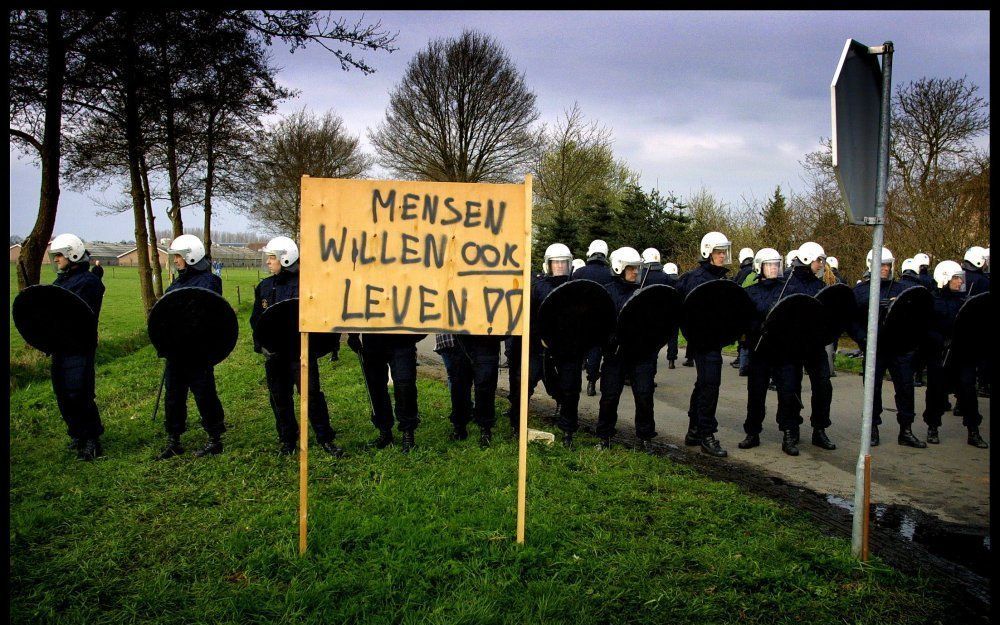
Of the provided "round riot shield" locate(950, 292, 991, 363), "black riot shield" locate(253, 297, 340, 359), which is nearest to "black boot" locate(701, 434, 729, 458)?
"round riot shield" locate(950, 292, 991, 363)

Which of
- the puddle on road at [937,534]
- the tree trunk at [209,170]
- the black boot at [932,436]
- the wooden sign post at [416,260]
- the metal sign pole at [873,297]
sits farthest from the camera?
the tree trunk at [209,170]

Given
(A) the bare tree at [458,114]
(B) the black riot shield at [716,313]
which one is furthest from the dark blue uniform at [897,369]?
(A) the bare tree at [458,114]

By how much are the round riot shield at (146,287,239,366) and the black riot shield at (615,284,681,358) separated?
11.5 ft

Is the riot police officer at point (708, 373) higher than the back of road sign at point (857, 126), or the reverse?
the back of road sign at point (857, 126)

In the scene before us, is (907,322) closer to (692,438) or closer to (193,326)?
(692,438)

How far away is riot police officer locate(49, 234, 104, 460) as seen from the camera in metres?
5.87

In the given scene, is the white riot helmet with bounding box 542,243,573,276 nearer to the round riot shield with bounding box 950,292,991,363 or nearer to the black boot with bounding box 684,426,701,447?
the black boot with bounding box 684,426,701,447

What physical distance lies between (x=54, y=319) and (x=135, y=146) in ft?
29.5

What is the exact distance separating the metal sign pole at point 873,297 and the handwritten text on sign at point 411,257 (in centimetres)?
199

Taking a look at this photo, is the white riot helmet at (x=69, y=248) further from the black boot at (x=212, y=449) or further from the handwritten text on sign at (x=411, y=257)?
the handwritten text on sign at (x=411, y=257)

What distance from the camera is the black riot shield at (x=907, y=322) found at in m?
6.72

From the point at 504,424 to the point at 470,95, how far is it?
2396 cm

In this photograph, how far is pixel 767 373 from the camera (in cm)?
651

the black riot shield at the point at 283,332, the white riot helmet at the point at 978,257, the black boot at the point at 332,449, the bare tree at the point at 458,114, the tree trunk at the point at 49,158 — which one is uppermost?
the bare tree at the point at 458,114
